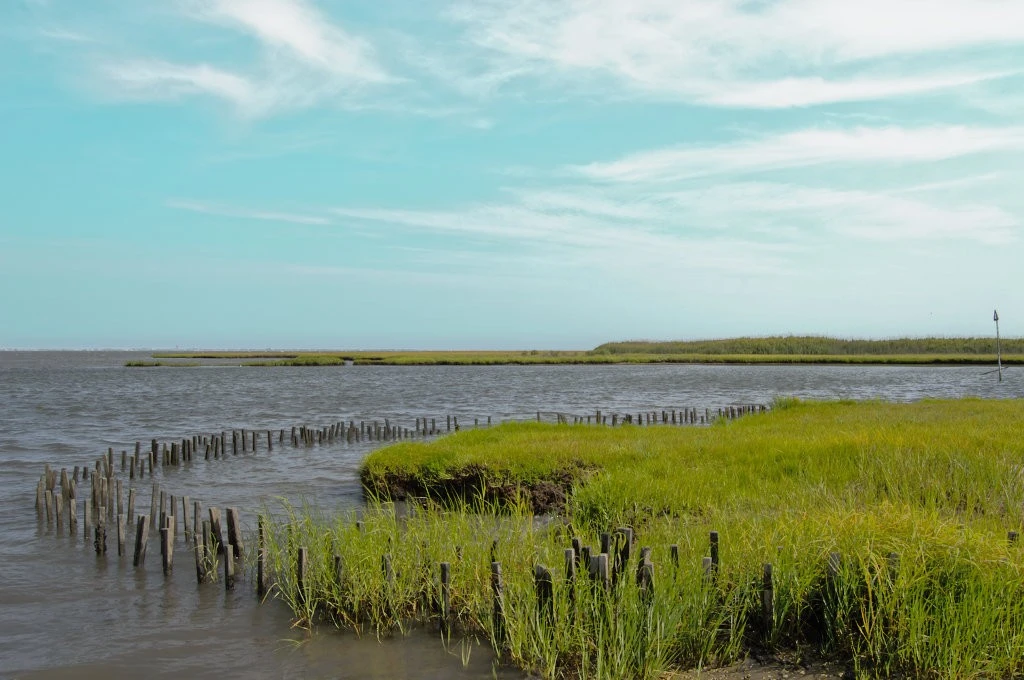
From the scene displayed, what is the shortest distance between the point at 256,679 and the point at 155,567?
4.68m

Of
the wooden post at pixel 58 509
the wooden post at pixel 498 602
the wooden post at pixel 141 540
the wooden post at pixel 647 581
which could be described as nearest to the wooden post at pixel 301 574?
the wooden post at pixel 498 602

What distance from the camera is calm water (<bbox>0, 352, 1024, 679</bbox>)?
26.6 ft

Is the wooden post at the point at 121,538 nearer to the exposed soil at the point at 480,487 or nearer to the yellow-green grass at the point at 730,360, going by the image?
the exposed soil at the point at 480,487

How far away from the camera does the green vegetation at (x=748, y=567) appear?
660cm

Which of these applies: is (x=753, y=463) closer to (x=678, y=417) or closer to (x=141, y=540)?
(x=141, y=540)

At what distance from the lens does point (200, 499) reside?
55.3 feet

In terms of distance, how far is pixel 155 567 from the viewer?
452 inches

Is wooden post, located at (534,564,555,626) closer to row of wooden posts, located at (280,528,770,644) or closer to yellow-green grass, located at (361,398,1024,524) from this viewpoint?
row of wooden posts, located at (280,528,770,644)

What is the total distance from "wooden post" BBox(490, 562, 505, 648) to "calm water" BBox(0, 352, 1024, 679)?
25 centimetres

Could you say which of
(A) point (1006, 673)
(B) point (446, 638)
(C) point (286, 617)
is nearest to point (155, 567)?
(C) point (286, 617)

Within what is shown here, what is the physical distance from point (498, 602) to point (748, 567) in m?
2.47

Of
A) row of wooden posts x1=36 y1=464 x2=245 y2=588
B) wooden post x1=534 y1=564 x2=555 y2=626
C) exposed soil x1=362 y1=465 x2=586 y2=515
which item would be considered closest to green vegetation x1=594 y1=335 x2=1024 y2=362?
exposed soil x1=362 y1=465 x2=586 y2=515

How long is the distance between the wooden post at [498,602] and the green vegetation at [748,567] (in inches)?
1.6

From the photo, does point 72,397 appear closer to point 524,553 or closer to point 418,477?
point 418,477
